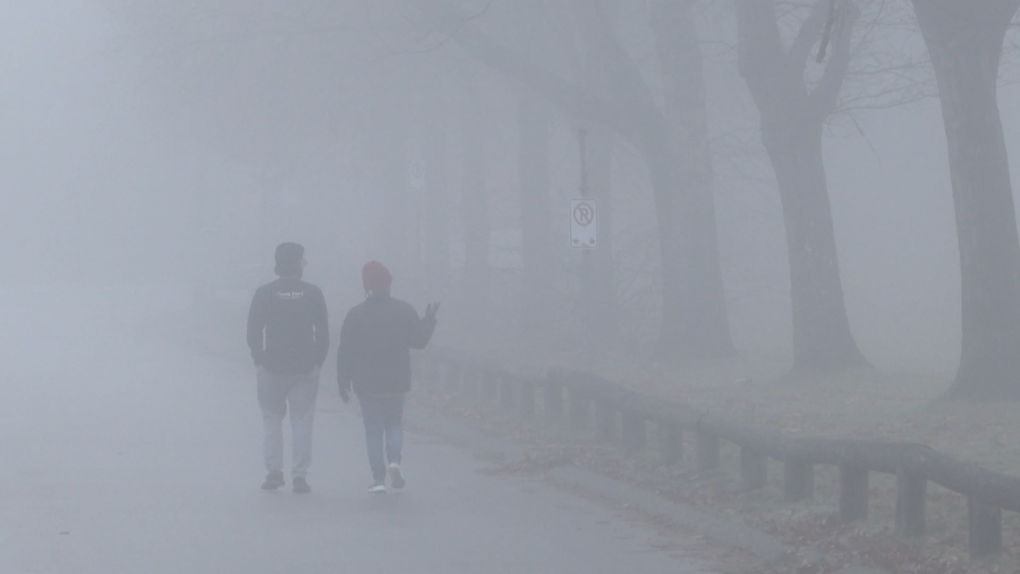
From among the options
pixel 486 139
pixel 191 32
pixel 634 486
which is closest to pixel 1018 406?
pixel 634 486

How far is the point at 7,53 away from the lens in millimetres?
94562

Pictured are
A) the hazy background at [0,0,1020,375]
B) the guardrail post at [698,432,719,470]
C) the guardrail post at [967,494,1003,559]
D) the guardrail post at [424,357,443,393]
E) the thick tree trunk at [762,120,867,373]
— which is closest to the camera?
the guardrail post at [967,494,1003,559]

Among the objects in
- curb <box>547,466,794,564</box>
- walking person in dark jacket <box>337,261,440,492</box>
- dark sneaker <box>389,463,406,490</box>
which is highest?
walking person in dark jacket <box>337,261,440,492</box>

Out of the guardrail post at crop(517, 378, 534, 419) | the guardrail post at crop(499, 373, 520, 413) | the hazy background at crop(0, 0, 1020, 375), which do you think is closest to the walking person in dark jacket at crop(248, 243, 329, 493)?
the guardrail post at crop(517, 378, 534, 419)

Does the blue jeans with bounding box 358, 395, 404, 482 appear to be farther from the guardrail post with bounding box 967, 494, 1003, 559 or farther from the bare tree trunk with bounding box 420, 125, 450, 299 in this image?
the bare tree trunk with bounding box 420, 125, 450, 299

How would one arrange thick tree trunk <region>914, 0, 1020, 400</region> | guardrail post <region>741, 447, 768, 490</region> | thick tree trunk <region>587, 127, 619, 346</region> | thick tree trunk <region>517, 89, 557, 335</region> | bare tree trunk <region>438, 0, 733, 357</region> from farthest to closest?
thick tree trunk <region>517, 89, 557, 335</region> < thick tree trunk <region>587, 127, 619, 346</region> < bare tree trunk <region>438, 0, 733, 357</region> < thick tree trunk <region>914, 0, 1020, 400</region> < guardrail post <region>741, 447, 768, 490</region>

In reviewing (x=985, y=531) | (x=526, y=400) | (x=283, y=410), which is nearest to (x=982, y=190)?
(x=526, y=400)

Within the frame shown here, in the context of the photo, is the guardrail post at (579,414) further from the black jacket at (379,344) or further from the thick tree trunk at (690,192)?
the thick tree trunk at (690,192)

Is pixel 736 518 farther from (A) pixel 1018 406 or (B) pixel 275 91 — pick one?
(B) pixel 275 91

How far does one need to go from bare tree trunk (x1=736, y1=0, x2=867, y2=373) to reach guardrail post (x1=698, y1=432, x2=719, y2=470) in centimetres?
563

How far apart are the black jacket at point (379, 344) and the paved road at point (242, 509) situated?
0.92 m

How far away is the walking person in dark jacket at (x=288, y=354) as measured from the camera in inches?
455

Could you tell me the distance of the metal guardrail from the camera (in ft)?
25.2

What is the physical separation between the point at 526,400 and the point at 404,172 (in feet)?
74.8
